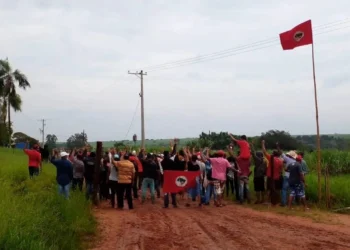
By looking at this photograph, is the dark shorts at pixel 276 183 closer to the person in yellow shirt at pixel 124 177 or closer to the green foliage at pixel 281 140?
the person in yellow shirt at pixel 124 177

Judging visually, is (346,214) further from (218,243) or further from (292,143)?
(292,143)

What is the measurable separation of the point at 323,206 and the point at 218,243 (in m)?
6.76

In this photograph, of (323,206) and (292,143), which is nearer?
Answer: (323,206)

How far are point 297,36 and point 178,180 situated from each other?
6.31 metres

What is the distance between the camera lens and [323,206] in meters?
15.1

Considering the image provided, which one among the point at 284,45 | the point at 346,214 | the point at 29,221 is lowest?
the point at 346,214

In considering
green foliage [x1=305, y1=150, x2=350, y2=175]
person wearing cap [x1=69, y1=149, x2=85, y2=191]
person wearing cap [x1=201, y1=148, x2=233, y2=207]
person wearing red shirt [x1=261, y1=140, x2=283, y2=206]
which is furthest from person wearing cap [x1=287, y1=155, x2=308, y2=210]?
green foliage [x1=305, y1=150, x2=350, y2=175]

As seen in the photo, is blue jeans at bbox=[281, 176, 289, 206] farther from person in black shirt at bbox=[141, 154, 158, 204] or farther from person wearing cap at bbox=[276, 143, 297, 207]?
person in black shirt at bbox=[141, 154, 158, 204]

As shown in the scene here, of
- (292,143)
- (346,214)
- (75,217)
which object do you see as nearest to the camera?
(75,217)

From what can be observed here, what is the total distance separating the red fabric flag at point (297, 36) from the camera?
15.4 metres

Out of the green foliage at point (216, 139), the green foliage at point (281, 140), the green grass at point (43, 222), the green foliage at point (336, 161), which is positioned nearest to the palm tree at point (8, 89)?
the green foliage at point (216, 139)

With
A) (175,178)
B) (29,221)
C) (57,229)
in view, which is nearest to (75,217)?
(57,229)

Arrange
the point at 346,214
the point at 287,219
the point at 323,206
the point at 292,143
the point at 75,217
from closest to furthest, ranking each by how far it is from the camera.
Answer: the point at 75,217 < the point at 287,219 < the point at 346,214 < the point at 323,206 < the point at 292,143

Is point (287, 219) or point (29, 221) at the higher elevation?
point (29, 221)
